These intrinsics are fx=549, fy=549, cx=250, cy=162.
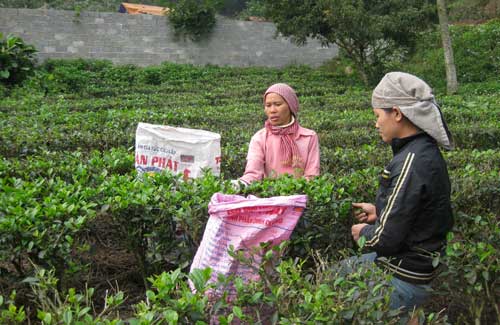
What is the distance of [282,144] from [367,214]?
104 cm

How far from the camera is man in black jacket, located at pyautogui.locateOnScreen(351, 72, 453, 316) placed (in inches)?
101

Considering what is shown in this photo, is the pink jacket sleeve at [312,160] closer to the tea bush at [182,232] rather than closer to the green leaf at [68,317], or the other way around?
the tea bush at [182,232]

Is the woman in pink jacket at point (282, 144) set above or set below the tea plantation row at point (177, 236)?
above

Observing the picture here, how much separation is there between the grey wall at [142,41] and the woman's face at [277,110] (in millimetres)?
16025

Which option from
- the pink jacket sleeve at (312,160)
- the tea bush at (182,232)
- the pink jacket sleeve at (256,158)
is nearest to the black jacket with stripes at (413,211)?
the tea bush at (182,232)

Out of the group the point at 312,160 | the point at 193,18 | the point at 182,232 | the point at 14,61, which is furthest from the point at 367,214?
the point at 193,18

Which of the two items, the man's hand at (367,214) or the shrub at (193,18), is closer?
the man's hand at (367,214)

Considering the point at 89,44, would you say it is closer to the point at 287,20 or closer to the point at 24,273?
the point at 287,20

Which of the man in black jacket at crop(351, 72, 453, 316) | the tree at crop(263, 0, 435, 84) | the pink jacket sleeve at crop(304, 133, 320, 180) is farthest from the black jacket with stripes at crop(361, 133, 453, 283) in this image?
the tree at crop(263, 0, 435, 84)

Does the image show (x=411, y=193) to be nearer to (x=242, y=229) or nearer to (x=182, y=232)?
(x=242, y=229)

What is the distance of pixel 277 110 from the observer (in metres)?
3.91

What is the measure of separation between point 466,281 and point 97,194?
218 centimetres

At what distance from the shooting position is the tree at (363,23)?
15367 mm

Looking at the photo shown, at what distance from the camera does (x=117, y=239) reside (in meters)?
3.48
